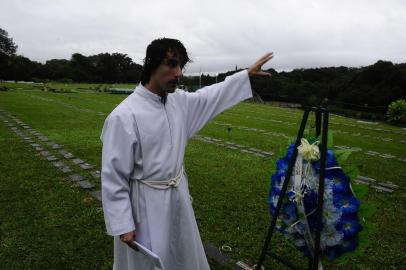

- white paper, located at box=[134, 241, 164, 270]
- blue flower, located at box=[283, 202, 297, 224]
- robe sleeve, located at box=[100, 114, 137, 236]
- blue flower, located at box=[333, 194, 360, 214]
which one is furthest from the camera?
blue flower, located at box=[283, 202, 297, 224]

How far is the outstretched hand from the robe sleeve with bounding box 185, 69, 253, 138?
5 cm

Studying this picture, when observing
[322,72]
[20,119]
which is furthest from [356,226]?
[322,72]

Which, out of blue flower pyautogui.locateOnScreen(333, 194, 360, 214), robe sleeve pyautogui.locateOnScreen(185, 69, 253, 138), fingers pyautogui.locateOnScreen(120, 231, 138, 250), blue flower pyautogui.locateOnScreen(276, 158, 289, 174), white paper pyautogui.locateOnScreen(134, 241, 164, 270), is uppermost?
robe sleeve pyautogui.locateOnScreen(185, 69, 253, 138)

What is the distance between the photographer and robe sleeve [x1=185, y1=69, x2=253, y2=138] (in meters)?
2.69

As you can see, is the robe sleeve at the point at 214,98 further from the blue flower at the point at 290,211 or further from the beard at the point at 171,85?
the blue flower at the point at 290,211

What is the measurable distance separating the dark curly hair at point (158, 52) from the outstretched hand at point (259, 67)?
23.4 inches

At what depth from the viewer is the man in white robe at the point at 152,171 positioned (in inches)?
84.9

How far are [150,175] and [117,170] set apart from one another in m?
0.25

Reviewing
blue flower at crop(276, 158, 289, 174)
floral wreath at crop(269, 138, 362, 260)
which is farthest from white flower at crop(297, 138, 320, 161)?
blue flower at crop(276, 158, 289, 174)

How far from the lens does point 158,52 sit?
227cm

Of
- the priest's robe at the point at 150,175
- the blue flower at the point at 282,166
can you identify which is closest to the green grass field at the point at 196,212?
the blue flower at the point at 282,166

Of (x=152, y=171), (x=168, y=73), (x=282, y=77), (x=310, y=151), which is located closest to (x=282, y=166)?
(x=310, y=151)

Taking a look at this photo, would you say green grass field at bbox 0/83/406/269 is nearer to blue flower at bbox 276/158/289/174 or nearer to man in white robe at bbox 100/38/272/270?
blue flower at bbox 276/158/289/174

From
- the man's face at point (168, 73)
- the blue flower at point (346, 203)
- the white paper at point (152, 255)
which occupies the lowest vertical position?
the white paper at point (152, 255)
